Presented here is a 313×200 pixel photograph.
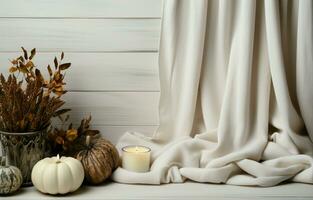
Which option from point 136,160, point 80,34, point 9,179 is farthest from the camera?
point 80,34

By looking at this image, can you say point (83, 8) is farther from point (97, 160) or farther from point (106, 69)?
point (97, 160)

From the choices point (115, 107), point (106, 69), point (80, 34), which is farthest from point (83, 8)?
point (115, 107)

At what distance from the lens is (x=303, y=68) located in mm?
1216

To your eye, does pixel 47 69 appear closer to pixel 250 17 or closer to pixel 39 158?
pixel 39 158

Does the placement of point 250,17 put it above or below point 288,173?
above

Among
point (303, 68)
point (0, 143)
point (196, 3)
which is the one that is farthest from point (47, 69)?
point (303, 68)

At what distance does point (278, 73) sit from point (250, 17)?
0.60ft

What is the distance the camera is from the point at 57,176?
1.07 m

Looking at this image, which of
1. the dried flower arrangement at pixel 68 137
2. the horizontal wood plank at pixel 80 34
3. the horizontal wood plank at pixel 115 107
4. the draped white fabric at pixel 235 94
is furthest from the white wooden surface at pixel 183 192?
the horizontal wood plank at pixel 80 34

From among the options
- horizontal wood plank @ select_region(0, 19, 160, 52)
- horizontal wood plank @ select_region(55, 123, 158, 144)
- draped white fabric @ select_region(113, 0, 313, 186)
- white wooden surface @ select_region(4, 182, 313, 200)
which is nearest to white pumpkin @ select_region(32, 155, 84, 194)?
white wooden surface @ select_region(4, 182, 313, 200)

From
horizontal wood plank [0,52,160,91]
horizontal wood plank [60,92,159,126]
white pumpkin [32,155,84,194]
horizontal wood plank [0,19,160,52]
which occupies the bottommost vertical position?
white pumpkin [32,155,84,194]

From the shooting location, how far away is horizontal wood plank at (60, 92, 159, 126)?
1327mm

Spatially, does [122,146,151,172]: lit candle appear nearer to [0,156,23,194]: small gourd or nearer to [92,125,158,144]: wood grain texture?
[92,125,158,144]: wood grain texture

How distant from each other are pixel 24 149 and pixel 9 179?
10 centimetres
